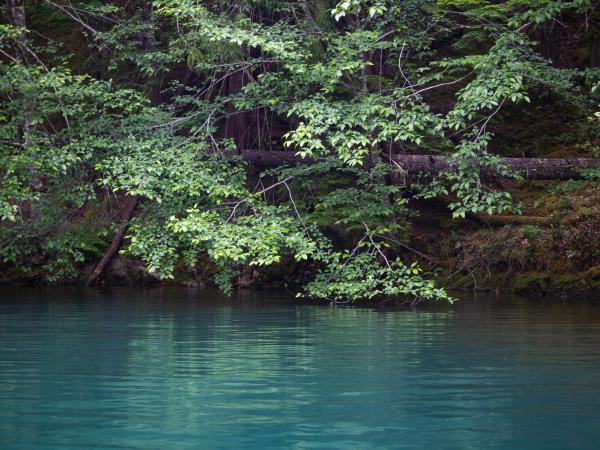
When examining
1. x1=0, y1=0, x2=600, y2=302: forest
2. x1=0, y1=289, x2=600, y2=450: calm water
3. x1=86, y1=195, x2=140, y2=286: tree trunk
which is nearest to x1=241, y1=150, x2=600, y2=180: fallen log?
x1=0, y1=0, x2=600, y2=302: forest

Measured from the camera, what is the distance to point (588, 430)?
6.25 metres

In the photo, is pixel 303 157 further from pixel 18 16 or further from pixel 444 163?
pixel 18 16

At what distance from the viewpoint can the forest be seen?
1594 cm

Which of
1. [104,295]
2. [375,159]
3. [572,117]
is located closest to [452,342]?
[375,159]

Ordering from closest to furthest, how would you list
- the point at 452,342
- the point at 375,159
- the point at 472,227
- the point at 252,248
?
1. the point at 452,342
2. the point at 252,248
3. the point at 375,159
4. the point at 472,227

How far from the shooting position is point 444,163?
1986cm

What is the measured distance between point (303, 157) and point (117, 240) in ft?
24.9

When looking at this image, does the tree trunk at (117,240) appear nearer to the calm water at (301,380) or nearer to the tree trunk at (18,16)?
the tree trunk at (18,16)

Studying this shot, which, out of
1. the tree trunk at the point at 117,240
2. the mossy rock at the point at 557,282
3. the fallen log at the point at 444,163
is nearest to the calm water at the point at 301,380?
the mossy rock at the point at 557,282

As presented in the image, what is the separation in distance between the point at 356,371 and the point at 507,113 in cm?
1845

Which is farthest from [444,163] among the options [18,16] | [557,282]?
[18,16]

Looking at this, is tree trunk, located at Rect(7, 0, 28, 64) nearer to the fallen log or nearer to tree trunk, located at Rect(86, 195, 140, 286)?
tree trunk, located at Rect(86, 195, 140, 286)

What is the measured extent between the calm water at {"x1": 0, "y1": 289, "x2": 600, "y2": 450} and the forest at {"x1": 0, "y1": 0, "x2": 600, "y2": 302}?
208 centimetres

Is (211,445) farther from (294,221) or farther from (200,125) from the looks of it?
(200,125)
